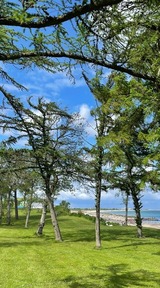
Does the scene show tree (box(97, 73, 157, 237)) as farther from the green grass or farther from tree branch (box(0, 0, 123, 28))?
tree branch (box(0, 0, 123, 28))

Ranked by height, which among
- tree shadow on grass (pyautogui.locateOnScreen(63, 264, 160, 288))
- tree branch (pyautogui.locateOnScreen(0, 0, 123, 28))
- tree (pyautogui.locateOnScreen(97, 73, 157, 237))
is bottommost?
tree shadow on grass (pyautogui.locateOnScreen(63, 264, 160, 288))

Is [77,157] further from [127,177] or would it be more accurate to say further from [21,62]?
[21,62]

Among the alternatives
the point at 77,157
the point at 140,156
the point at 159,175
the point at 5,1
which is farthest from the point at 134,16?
the point at 140,156

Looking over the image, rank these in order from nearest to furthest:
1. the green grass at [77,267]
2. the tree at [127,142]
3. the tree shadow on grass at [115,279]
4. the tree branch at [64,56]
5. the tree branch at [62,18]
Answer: the tree branch at [62,18], the tree branch at [64,56], the tree shadow on grass at [115,279], the green grass at [77,267], the tree at [127,142]

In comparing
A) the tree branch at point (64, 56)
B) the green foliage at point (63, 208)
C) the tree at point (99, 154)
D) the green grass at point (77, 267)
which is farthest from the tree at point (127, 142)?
the green foliage at point (63, 208)

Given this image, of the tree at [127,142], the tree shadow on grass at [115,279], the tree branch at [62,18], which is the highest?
the tree at [127,142]

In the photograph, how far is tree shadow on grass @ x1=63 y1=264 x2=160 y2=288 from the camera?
9.48 m

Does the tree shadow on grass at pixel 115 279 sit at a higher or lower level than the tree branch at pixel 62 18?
lower

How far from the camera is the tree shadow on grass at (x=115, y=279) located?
9484 mm

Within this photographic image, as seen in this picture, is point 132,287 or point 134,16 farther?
point 132,287

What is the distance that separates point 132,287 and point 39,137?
5508 mm

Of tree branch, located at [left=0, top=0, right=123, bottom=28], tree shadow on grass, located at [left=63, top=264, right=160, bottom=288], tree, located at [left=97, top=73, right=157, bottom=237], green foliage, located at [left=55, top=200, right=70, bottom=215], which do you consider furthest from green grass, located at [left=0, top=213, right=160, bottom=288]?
green foliage, located at [left=55, top=200, right=70, bottom=215]

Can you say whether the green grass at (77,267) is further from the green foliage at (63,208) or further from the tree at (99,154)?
the green foliage at (63,208)

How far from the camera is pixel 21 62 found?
4590 mm
